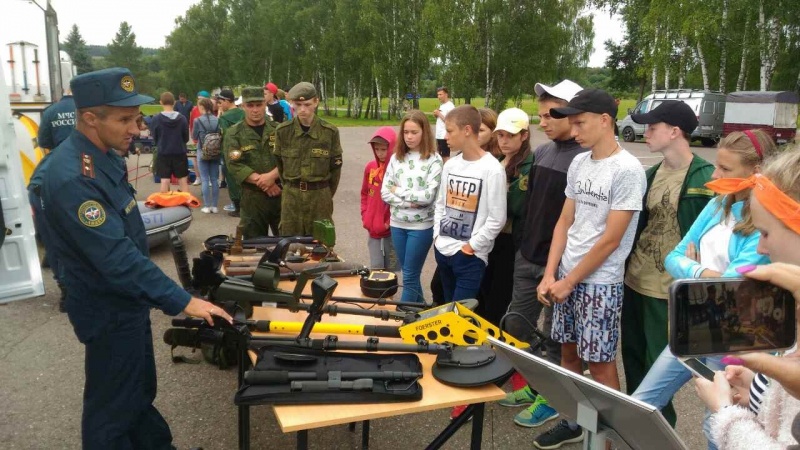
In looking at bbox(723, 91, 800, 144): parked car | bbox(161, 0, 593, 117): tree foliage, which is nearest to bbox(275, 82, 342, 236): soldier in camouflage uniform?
bbox(161, 0, 593, 117): tree foliage

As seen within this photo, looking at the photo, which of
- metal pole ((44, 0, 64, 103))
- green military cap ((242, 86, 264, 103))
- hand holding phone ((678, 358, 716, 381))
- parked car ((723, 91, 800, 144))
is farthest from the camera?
parked car ((723, 91, 800, 144))

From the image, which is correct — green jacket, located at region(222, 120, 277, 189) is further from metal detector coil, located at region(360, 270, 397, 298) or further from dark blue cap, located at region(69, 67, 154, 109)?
dark blue cap, located at region(69, 67, 154, 109)

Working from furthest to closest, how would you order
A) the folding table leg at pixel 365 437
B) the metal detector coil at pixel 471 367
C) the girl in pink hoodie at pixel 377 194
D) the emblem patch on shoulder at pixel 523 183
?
the girl in pink hoodie at pixel 377 194, the emblem patch on shoulder at pixel 523 183, the folding table leg at pixel 365 437, the metal detector coil at pixel 471 367

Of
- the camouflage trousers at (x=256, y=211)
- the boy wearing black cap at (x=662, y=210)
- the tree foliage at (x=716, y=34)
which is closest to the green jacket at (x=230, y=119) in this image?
A: the camouflage trousers at (x=256, y=211)

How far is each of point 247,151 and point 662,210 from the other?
3792 mm

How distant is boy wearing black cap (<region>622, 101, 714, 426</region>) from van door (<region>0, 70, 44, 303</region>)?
3.88 meters

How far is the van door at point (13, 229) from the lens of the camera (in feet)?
12.4

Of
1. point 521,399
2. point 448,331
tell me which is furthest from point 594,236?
point 521,399

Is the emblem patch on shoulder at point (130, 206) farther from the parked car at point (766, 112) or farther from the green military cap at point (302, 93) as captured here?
the parked car at point (766, 112)

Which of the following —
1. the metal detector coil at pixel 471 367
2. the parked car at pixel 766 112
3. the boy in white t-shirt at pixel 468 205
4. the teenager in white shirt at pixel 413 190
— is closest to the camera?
the metal detector coil at pixel 471 367

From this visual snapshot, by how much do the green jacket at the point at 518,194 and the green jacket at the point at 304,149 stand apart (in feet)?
5.86

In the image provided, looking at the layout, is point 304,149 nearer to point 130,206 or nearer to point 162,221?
point 130,206

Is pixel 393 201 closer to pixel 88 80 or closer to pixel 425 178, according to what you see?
pixel 425 178

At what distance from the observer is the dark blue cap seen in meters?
2.34
